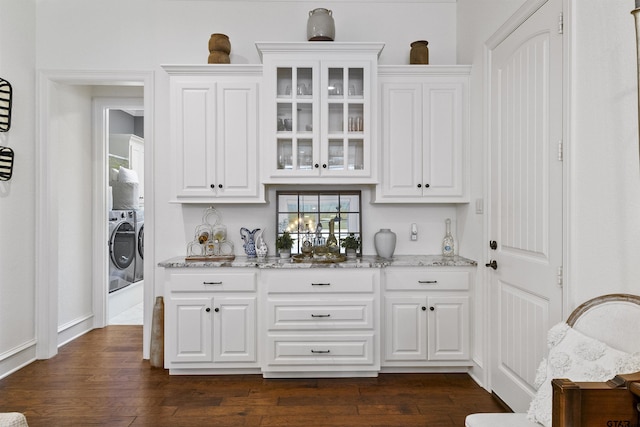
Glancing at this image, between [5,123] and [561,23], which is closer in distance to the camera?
[561,23]

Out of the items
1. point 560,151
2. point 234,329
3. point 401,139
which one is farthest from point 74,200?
point 560,151

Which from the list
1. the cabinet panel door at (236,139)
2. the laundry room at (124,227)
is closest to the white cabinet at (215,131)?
the cabinet panel door at (236,139)

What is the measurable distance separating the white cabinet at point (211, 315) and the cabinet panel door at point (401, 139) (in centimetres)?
131

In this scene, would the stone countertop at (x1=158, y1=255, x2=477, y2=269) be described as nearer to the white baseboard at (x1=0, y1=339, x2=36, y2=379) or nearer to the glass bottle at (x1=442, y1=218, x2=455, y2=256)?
the glass bottle at (x1=442, y1=218, x2=455, y2=256)

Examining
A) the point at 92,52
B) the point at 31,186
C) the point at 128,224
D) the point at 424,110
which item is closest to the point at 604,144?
the point at 424,110

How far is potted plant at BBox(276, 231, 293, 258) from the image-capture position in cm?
315

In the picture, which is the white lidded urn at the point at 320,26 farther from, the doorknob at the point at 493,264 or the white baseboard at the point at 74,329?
the white baseboard at the point at 74,329

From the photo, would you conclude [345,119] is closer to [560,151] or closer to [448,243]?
[448,243]

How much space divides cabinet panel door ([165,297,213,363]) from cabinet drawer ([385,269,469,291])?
4.50 ft

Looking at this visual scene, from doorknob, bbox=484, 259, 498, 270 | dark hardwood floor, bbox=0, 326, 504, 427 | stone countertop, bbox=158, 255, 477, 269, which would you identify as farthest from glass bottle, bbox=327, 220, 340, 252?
doorknob, bbox=484, 259, 498, 270

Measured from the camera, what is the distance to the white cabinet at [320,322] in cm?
287

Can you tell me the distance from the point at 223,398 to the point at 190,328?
566 mm

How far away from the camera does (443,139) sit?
3107mm

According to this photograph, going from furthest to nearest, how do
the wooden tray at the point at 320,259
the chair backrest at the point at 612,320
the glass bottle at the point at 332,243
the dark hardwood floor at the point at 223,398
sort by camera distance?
the glass bottle at the point at 332,243 → the wooden tray at the point at 320,259 → the dark hardwood floor at the point at 223,398 → the chair backrest at the point at 612,320
